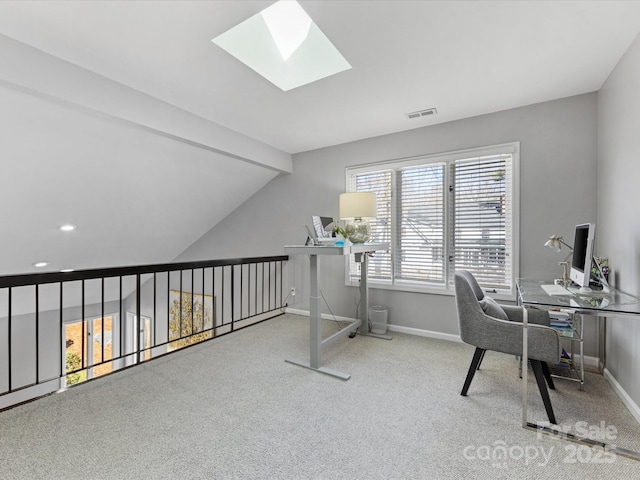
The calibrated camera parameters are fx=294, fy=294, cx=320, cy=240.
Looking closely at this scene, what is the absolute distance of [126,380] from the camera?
232 centimetres

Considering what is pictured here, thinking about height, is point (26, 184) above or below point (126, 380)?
above

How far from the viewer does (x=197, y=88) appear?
2.51 m

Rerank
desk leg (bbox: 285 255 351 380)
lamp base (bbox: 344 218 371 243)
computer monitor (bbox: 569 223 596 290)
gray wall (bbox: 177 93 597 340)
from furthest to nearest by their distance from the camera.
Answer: lamp base (bbox: 344 218 371 243)
gray wall (bbox: 177 93 597 340)
desk leg (bbox: 285 255 351 380)
computer monitor (bbox: 569 223 596 290)

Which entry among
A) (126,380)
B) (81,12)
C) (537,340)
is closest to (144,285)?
(126,380)

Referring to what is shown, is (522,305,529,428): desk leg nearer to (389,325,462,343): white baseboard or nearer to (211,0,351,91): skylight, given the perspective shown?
(389,325,462,343): white baseboard

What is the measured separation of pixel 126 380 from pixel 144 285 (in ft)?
15.0

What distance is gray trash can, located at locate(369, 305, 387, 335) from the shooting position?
3492 mm

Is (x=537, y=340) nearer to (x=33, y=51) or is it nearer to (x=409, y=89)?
(x=409, y=89)

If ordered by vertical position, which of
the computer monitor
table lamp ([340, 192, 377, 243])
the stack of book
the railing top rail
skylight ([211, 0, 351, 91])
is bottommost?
the stack of book

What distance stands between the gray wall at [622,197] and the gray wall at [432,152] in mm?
179

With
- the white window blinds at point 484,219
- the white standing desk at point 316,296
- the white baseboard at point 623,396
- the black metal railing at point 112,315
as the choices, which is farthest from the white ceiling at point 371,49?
the white baseboard at point 623,396

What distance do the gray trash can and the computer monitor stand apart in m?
1.82

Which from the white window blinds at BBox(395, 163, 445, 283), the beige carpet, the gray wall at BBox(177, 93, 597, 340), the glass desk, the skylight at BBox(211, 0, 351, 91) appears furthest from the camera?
the white window blinds at BBox(395, 163, 445, 283)

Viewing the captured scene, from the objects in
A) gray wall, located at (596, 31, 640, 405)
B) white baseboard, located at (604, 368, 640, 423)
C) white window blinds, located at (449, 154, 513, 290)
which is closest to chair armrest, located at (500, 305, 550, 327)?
gray wall, located at (596, 31, 640, 405)
